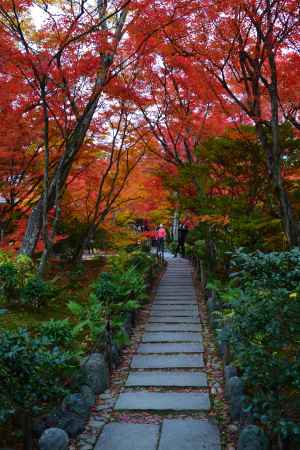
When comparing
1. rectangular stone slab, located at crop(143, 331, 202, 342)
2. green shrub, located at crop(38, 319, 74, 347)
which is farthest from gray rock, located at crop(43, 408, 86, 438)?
rectangular stone slab, located at crop(143, 331, 202, 342)

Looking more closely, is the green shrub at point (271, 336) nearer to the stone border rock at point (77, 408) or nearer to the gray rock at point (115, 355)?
the stone border rock at point (77, 408)

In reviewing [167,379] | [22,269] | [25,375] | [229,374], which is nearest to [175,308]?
[22,269]

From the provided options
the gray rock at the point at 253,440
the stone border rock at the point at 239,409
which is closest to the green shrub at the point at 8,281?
the stone border rock at the point at 239,409

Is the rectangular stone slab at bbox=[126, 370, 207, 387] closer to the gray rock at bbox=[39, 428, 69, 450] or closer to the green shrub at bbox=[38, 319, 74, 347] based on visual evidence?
the green shrub at bbox=[38, 319, 74, 347]

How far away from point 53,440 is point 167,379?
2075 mm

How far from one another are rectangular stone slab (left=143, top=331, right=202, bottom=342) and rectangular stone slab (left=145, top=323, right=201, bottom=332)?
220 mm

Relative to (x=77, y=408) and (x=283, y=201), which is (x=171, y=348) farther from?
(x=283, y=201)

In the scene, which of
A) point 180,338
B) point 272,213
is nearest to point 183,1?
point 272,213

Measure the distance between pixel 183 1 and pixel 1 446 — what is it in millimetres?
7108

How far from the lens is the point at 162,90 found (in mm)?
11984

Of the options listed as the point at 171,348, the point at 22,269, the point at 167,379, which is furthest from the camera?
the point at 22,269

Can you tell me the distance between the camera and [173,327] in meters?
7.57

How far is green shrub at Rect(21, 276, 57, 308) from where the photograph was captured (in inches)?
305

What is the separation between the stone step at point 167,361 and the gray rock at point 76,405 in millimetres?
1638
